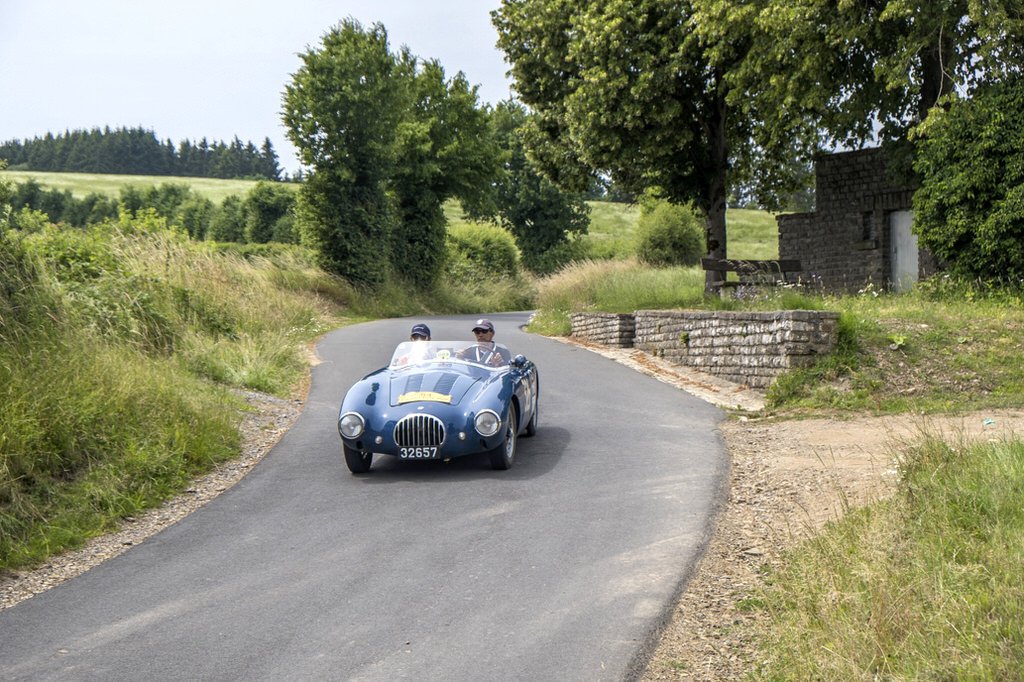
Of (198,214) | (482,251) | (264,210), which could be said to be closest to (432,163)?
(482,251)

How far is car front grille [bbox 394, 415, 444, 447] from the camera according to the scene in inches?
329

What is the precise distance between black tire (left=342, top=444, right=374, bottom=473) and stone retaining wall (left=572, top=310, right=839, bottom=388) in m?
6.64

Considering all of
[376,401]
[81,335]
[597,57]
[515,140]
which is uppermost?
[515,140]

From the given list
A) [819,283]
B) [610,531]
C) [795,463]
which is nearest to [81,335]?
[610,531]

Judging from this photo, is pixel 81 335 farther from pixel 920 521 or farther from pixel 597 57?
pixel 597 57

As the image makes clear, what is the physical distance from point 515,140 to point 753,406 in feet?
176

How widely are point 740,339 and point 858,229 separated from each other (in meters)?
13.3

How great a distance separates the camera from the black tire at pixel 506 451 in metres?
8.59

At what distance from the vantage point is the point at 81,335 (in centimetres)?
961

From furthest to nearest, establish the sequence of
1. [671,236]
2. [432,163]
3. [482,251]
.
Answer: [482,251], [671,236], [432,163]

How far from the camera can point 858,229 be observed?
25.4 metres

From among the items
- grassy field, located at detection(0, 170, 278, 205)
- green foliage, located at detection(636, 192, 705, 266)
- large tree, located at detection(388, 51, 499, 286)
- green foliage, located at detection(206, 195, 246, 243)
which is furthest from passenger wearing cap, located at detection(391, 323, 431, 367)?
grassy field, located at detection(0, 170, 278, 205)

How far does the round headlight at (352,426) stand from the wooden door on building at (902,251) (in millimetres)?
19646

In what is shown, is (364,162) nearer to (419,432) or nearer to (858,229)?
(858,229)
